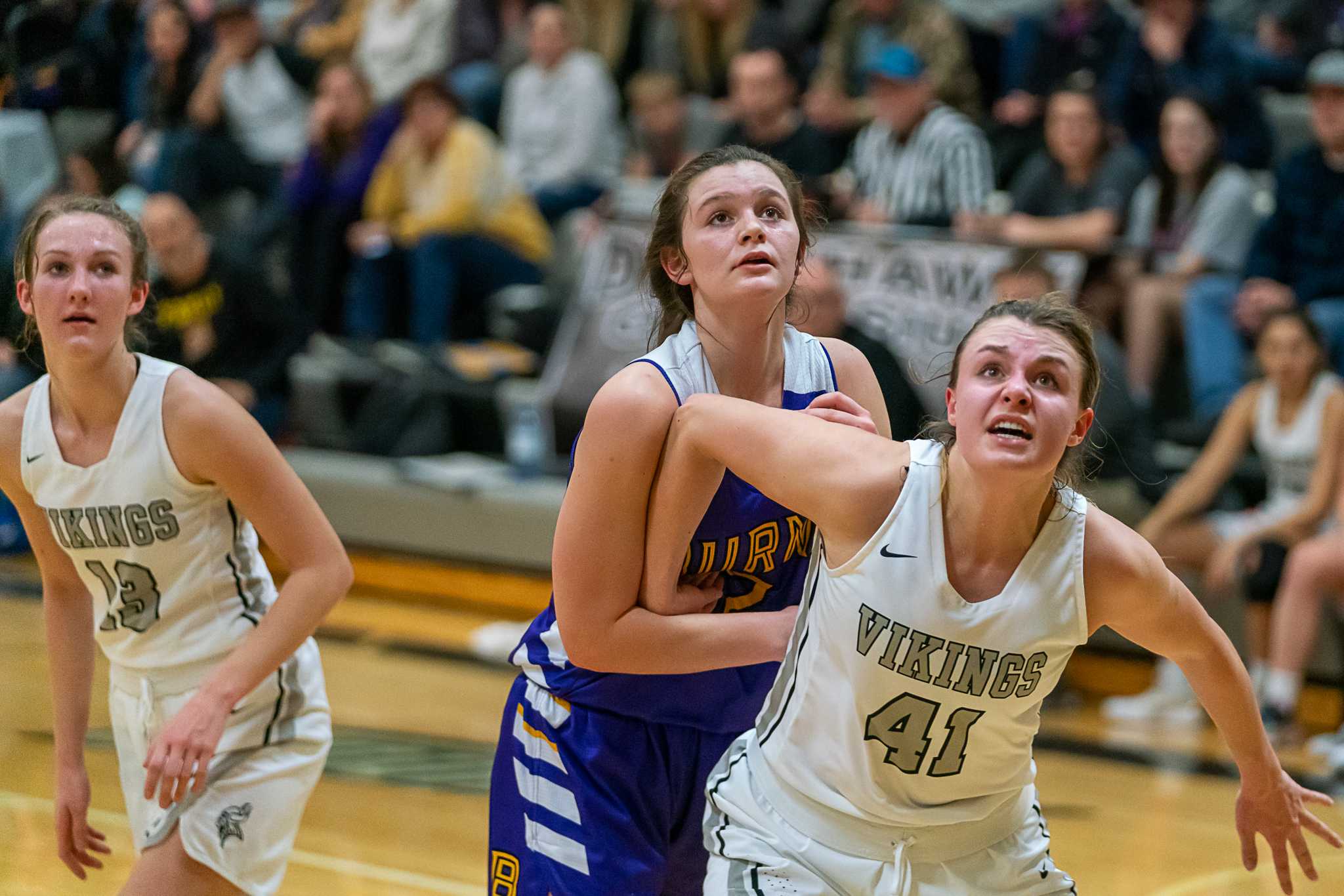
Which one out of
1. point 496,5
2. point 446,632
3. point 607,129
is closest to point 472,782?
point 446,632

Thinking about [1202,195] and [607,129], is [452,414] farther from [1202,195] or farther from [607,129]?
[1202,195]

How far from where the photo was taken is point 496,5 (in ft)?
32.2

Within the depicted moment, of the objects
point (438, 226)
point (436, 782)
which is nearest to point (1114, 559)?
point (436, 782)

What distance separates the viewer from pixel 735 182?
8.73ft

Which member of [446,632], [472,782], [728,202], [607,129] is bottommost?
[446,632]

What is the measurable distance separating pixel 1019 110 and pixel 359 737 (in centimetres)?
447

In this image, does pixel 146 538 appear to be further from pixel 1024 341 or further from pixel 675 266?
pixel 1024 341

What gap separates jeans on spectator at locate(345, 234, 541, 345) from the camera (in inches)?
348

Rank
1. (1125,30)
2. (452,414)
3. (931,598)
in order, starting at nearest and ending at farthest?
(931,598) → (1125,30) → (452,414)

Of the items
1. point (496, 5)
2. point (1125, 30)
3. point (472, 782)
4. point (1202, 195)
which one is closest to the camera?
point (472, 782)

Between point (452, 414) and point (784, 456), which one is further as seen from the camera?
point (452, 414)

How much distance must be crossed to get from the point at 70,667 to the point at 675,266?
1473 millimetres

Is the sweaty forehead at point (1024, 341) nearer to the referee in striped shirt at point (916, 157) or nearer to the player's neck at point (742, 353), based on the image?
the player's neck at point (742, 353)

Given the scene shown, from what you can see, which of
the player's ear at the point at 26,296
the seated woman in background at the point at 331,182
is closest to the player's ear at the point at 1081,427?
the player's ear at the point at 26,296
